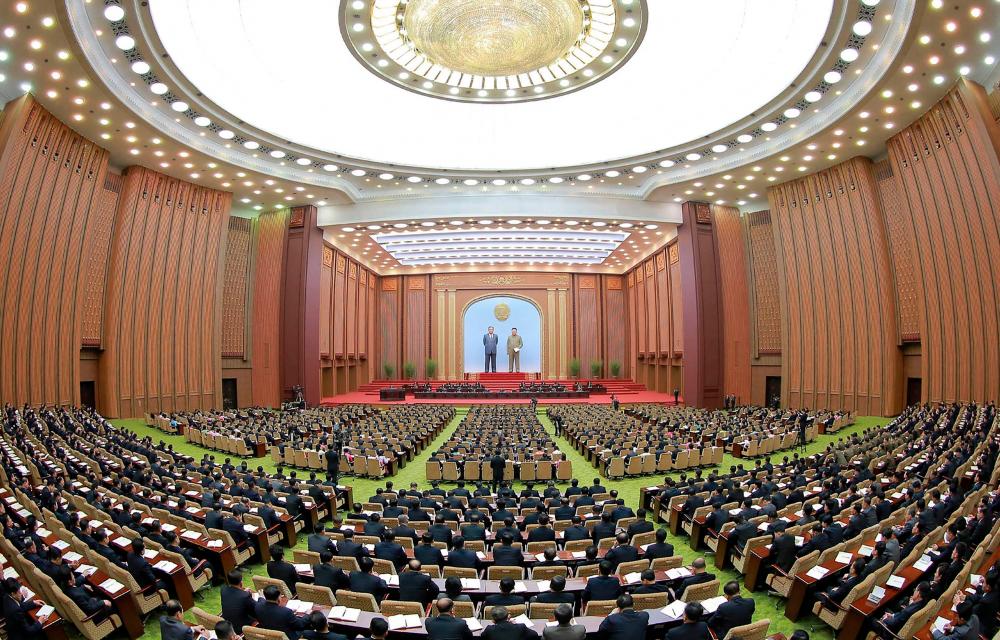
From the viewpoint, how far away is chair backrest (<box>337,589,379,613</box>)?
5.57 meters

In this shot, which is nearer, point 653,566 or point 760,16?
point 653,566

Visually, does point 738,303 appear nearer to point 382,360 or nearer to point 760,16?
point 760,16

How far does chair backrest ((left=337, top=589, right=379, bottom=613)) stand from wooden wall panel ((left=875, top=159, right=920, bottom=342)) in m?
21.6

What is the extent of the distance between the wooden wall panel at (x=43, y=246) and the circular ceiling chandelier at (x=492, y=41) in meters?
9.96

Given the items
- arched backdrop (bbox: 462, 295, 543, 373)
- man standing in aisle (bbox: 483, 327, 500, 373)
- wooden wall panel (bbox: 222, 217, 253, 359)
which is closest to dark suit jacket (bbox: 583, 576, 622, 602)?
wooden wall panel (bbox: 222, 217, 253, 359)

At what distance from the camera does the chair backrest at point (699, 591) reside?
18.9ft

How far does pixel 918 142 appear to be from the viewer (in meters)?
18.8

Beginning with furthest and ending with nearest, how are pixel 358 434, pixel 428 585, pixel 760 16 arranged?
1. pixel 358 434
2. pixel 760 16
3. pixel 428 585

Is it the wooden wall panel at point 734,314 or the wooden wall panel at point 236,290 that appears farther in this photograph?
the wooden wall panel at point 236,290

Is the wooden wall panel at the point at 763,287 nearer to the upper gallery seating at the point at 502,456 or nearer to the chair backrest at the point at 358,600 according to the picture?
the upper gallery seating at the point at 502,456

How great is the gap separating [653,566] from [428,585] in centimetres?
258

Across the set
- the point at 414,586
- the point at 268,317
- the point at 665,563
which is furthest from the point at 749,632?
the point at 268,317

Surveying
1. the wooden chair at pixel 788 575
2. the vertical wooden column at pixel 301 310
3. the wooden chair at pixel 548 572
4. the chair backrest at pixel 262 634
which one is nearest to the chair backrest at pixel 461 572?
the wooden chair at pixel 548 572

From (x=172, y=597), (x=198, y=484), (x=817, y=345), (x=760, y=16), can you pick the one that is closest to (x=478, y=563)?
(x=172, y=597)
